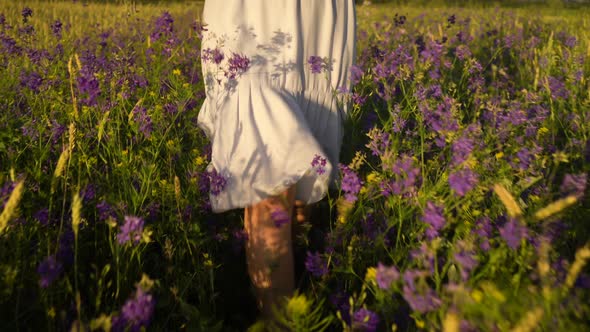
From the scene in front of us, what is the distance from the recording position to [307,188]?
172 cm

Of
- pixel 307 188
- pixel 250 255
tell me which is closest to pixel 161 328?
pixel 250 255

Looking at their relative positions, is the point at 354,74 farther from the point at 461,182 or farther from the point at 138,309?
the point at 138,309

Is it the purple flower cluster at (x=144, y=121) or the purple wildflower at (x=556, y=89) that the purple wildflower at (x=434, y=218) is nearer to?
the purple flower cluster at (x=144, y=121)

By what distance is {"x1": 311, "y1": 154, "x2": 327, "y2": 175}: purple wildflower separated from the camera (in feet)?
4.89

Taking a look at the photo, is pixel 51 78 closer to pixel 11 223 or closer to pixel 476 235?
pixel 11 223

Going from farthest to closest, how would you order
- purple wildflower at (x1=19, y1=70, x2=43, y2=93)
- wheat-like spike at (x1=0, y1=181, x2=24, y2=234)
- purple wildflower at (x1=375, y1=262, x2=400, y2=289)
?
purple wildflower at (x1=19, y1=70, x2=43, y2=93) < purple wildflower at (x1=375, y1=262, x2=400, y2=289) < wheat-like spike at (x1=0, y1=181, x2=24, y2=234)

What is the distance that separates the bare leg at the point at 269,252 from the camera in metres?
1.58

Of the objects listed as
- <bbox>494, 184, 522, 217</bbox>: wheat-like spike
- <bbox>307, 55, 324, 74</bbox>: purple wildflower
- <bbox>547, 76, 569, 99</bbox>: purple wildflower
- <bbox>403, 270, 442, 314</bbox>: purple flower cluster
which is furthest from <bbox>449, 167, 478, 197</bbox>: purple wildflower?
<bbox>547, 76, 569, 99</bbox>: purple wildflower

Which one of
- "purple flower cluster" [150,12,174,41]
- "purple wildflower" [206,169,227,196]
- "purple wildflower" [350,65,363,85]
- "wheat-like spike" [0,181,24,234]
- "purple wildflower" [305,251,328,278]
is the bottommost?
"purple wildflower" [305,251,328,278]

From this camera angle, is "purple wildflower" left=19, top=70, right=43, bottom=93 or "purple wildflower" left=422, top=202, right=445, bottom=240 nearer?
"purple wildflower" left=422, top=202, right=445, bottom=240

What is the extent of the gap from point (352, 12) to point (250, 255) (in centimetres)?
109

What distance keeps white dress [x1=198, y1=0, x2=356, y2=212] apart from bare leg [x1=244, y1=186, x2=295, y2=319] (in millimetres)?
71

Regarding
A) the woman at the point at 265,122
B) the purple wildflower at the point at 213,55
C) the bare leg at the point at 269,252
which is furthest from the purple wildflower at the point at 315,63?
the bare leg at the point at 269,252

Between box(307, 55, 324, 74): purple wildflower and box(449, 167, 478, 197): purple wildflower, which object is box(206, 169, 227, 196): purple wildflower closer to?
box(307, 55, 324, 74): purple wildflower
